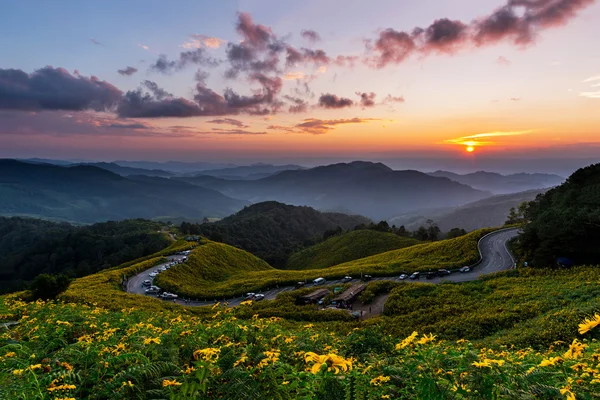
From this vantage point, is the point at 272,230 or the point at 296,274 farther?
the point at 272,230

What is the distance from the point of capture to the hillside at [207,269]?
44.1 metres

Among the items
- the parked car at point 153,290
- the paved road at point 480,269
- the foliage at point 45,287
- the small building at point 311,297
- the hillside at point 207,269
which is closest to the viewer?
the foliage at point 45,287

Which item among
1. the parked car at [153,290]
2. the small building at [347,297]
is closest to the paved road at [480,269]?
Answer: the parked car at [153,290]

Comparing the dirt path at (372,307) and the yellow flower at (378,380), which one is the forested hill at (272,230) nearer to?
the dirt path at (372,307)

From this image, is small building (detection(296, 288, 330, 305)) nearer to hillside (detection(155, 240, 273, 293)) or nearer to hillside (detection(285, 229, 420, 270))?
hillside (detection(155, 240, 273, 293))

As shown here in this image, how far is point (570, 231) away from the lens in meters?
28.2

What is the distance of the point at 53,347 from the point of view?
7.30 m

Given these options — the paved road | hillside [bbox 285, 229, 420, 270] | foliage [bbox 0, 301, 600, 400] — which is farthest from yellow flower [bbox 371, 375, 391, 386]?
hillside [bbox 285, 229, 420, 270]

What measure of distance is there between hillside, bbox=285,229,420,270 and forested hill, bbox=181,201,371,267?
13700mm

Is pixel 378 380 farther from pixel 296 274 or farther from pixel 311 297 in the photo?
pixel 296 274

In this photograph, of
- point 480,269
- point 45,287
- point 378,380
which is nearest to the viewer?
point 378,380

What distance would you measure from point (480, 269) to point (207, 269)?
40.5 meters

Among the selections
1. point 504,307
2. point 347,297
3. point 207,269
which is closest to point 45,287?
point 347,297

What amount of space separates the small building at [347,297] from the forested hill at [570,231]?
17.8 meters
